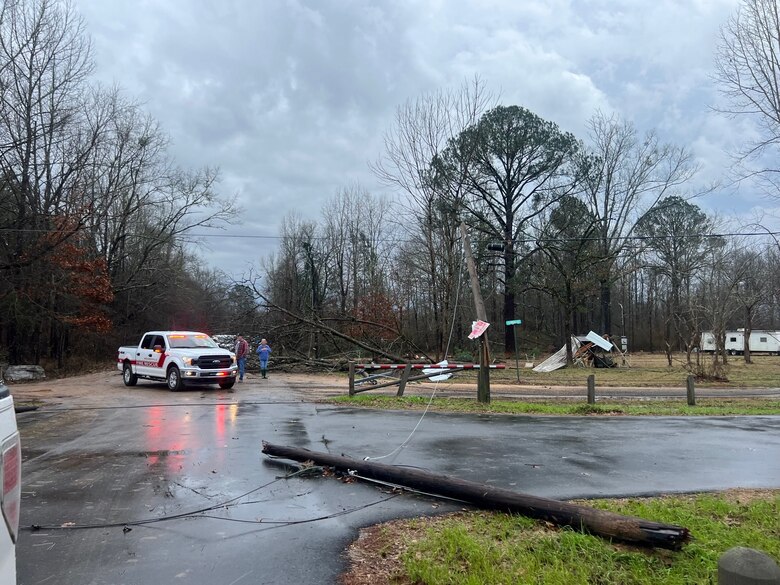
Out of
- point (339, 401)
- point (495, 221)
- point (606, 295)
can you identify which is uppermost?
point (495, 221)

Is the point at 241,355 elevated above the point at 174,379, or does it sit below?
above

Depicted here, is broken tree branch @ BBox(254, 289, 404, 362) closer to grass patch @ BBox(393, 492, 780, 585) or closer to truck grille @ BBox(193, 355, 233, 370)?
truck grille @ BBox(193, 355, 233, 370)

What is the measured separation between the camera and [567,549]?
4.79 m

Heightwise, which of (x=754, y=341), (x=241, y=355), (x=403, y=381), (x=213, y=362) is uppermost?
(x=754, y=341)

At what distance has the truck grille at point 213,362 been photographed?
1973 centimetres

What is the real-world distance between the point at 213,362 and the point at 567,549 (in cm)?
1691

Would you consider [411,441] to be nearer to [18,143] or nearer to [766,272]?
[18,143]

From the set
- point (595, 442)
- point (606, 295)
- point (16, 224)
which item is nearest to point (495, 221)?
point (606, 295)

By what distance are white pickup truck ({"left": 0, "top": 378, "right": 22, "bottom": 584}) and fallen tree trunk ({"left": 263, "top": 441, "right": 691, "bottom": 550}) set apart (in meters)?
4.44

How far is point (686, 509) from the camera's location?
597 cm

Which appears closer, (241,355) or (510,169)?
(241,355)

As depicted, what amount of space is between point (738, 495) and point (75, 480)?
7.90 m

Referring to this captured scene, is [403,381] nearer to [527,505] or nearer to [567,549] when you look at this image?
[527,505]

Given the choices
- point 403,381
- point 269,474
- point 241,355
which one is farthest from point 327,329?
point 269,474
